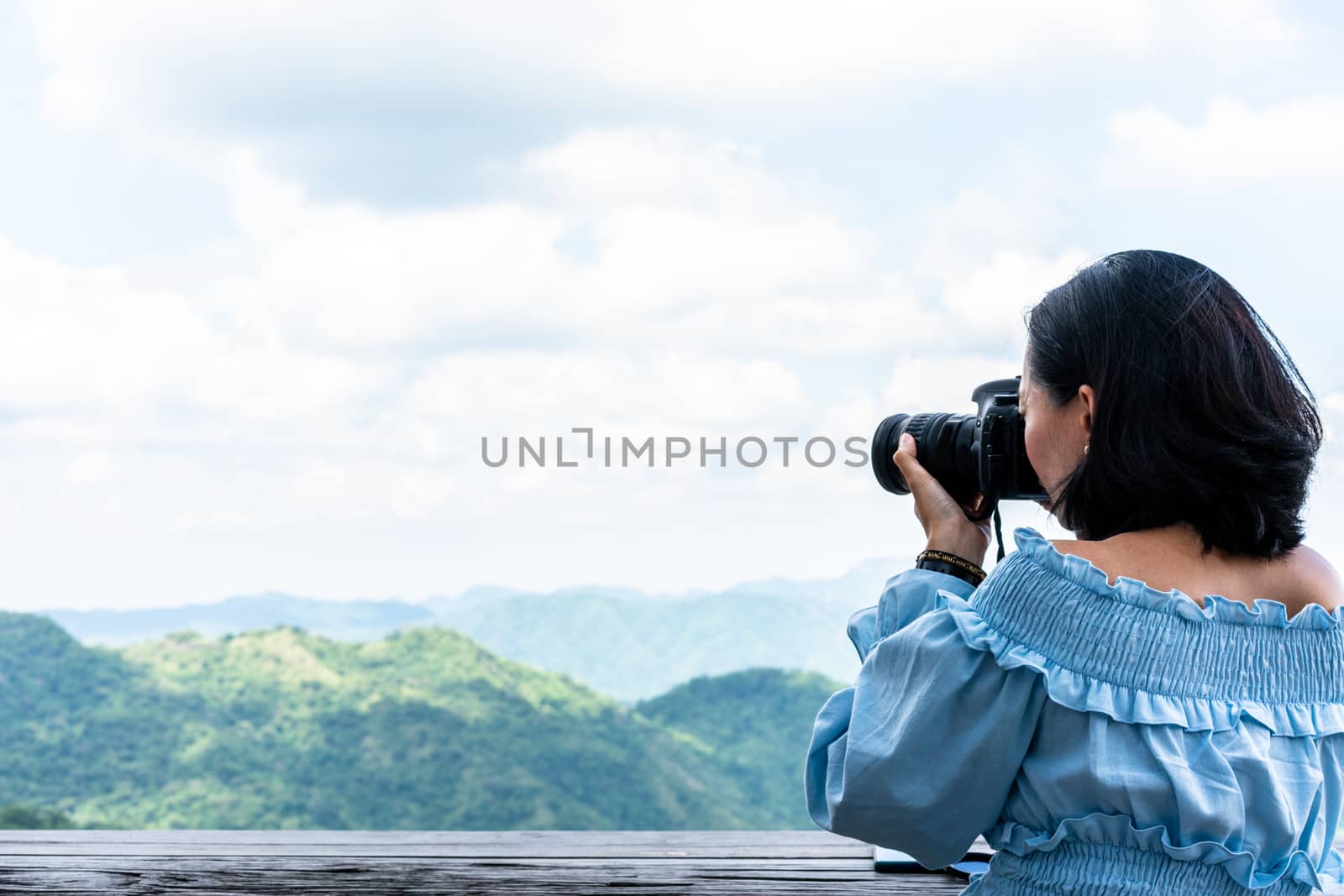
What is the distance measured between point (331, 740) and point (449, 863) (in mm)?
6884

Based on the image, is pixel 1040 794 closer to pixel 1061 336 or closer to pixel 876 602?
pixel 876 602

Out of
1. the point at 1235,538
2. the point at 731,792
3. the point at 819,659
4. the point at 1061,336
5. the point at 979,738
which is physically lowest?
the point at 731,792

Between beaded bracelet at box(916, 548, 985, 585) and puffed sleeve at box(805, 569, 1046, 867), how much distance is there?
3.6 inches

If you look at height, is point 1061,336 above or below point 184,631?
above

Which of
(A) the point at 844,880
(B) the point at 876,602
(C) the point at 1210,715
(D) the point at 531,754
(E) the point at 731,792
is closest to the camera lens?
(C) the point at 1210,715

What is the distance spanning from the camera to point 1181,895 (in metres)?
0.83

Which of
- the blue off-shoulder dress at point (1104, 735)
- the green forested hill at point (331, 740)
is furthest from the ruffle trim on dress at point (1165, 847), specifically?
the green forested hill at point (331, 740)

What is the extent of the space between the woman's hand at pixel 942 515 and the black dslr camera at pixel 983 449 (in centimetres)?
1

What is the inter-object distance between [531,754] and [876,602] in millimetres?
6966

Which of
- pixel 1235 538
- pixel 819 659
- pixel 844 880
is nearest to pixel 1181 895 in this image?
pixel 1235 538

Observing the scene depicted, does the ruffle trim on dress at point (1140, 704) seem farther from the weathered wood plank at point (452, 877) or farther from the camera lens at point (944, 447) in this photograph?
the weathered wood plank at point (452, 877)

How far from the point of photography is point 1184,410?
83 cm

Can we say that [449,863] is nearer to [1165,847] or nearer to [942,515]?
[942,515]

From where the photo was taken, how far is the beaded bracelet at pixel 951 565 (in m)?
0.97
